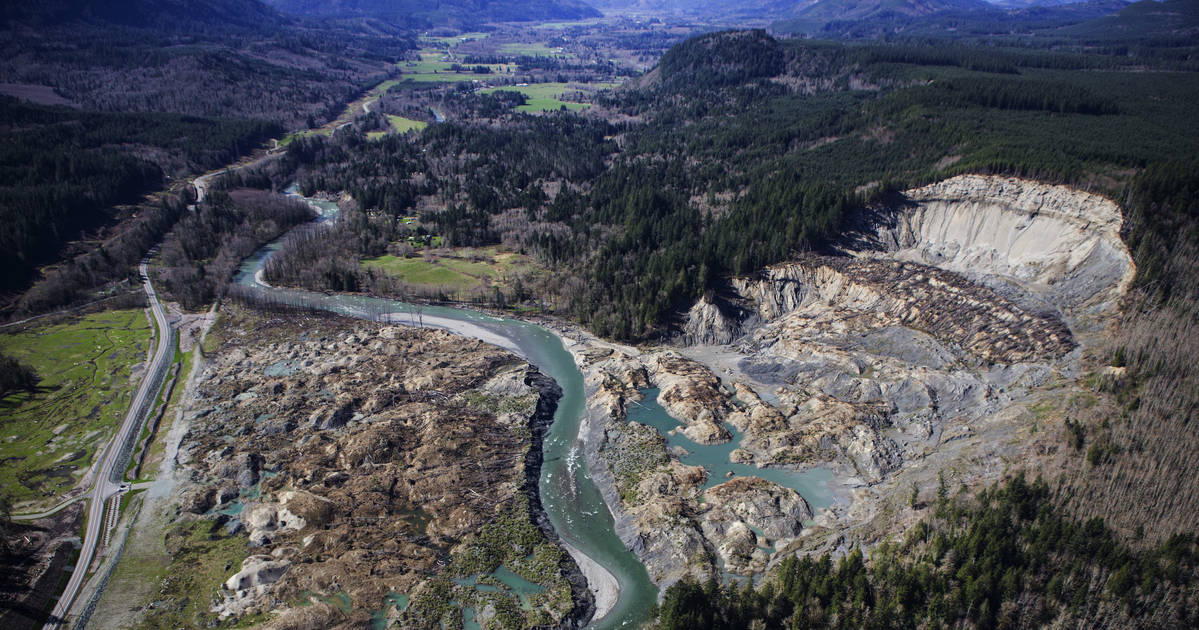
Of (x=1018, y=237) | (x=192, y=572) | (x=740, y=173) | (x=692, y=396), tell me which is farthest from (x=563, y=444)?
(x=740, y=173)

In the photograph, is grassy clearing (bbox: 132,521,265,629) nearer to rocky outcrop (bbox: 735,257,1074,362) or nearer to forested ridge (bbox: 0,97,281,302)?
rocky outcrop (bbox: 735,257,1074,362)

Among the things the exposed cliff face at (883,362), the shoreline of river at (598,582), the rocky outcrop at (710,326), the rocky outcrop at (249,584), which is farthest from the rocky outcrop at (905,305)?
the rocky outcrop at (249,584)

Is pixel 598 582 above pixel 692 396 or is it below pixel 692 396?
below

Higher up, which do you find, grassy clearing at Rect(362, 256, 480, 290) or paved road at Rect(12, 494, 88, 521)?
grassy clearing at Rect(362, 256, 480, 290)

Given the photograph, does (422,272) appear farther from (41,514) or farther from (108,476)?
(41,514)

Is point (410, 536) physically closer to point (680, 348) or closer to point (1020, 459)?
point (680, 348)

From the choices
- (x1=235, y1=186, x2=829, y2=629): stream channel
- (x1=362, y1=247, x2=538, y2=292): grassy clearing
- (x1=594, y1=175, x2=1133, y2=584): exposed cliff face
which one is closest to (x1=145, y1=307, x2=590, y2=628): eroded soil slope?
(x1=235, y1=186, x2=829, y2=629): stream channel

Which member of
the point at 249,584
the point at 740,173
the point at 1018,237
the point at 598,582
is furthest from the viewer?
the point at 740,173
